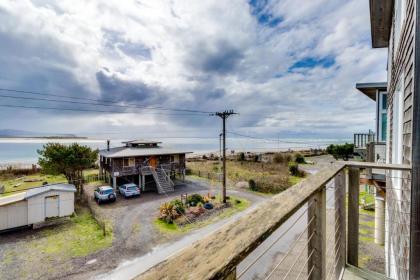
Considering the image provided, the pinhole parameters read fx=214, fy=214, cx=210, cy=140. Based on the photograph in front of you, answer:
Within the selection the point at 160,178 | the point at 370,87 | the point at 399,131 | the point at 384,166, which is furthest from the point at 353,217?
the point at 160,178

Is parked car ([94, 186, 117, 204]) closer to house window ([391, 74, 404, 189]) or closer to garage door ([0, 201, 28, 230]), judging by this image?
garage door ([0, 201, 28, 230])

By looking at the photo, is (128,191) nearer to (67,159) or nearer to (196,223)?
(67,159)

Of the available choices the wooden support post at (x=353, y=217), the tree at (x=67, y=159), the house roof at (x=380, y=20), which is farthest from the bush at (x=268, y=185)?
the wooden support post at (x=353, y=217)

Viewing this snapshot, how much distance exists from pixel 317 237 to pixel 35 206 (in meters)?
13.3

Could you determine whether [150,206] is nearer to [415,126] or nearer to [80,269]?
[80,269]

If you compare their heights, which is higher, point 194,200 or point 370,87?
point 370,87

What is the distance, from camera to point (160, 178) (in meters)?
17.4

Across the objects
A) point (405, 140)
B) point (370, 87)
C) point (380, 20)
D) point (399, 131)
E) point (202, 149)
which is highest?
point (380, 20)

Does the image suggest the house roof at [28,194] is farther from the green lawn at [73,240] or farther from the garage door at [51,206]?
the green lawn at [73,240]

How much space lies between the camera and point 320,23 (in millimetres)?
8898

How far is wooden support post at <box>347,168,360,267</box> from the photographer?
2.27 meters

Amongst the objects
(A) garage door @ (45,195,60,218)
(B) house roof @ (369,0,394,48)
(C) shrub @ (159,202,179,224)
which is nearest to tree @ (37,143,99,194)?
(A) garage door @ (45,195,60,218)

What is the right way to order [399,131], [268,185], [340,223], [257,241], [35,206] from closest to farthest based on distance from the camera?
1. [257,241]
2. [340,223]
3. [399,131]
4. [35,206]
5. [268,185]

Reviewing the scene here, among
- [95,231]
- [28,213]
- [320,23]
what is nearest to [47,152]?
[28,213]
